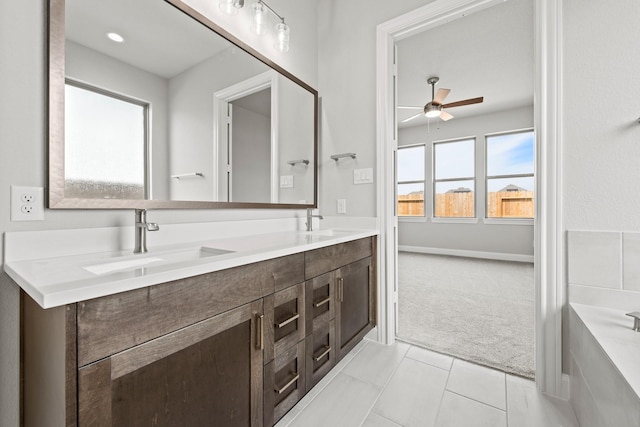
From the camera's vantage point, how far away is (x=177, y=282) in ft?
2.61

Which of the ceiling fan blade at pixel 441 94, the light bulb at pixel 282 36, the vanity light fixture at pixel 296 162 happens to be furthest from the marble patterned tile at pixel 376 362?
the ceiling fan blade at pixel 441 94

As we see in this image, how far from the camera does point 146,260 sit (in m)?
1.02

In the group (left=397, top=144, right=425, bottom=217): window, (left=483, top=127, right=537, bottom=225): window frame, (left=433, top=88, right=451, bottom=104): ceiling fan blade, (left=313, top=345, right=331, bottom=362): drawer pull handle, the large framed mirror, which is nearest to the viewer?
the large framed mirror

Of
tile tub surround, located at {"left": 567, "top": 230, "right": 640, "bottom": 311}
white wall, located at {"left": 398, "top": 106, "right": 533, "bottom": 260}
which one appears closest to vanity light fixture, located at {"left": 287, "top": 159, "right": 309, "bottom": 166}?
tile tub surround, located at {"left": 567, "top": 230, "right": 640, "bottom": 311}

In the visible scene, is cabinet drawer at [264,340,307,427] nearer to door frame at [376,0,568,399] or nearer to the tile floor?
the tile floor

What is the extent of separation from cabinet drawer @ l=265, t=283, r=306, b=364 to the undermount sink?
1.08ft

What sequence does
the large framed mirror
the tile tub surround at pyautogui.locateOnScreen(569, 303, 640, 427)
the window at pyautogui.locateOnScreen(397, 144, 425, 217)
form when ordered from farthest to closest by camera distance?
the window at pyautogui.locateOnScreen(397, 144, 425, 217) → the large framed mirror → the tile tub surround at pyautogui.locateOnScreen(569, 303, 640, 427)

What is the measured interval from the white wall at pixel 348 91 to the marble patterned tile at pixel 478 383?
Answer: 1.16 metres

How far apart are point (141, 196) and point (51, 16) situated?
0.68m

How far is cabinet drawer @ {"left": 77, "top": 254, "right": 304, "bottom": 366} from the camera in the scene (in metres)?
0.63

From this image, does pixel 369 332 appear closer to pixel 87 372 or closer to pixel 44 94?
pixel 87 372

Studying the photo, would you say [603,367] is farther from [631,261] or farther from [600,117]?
[600,117]

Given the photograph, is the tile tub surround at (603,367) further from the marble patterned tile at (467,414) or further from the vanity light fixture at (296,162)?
the vanity light fixture at (296,162)

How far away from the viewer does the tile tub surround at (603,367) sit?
81 cm
